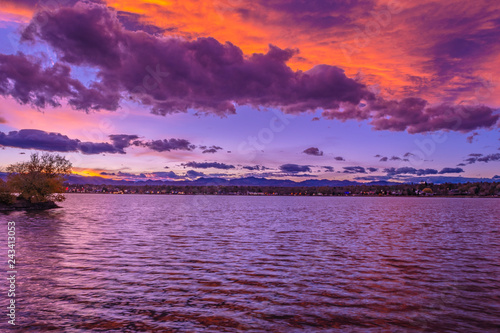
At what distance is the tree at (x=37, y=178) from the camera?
97500 millimetres

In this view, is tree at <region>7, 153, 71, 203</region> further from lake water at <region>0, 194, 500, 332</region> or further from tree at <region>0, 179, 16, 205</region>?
lake water at <region>0, 194, 500, 332</region>

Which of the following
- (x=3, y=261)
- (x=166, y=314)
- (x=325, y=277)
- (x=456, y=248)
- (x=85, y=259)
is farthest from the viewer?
(x=456, y=248)

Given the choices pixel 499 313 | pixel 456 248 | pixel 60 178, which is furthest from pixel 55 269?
pixel 60 178

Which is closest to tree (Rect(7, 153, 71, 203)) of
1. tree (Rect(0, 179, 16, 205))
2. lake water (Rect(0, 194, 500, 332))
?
tree (Rect(0, 179, 16, 205))

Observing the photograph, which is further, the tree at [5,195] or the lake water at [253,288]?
the tree at [5,195]

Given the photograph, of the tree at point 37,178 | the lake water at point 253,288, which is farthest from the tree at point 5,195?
the lake water at point 253,288

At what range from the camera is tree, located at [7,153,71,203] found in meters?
97.5

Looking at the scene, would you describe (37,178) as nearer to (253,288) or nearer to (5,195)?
(5,195)

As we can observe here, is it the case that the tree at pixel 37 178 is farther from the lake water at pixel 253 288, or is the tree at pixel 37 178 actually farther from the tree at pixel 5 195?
the lake water at pixel 253 288

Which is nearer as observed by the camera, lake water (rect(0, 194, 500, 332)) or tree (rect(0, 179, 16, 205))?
lake water (rect(0, 194, 500, 332))

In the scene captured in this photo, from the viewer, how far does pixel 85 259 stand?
103 ft

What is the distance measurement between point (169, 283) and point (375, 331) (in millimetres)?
13717

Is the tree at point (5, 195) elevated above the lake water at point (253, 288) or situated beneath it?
elevated above

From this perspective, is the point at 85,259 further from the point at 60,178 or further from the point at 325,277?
the point at 60,178
